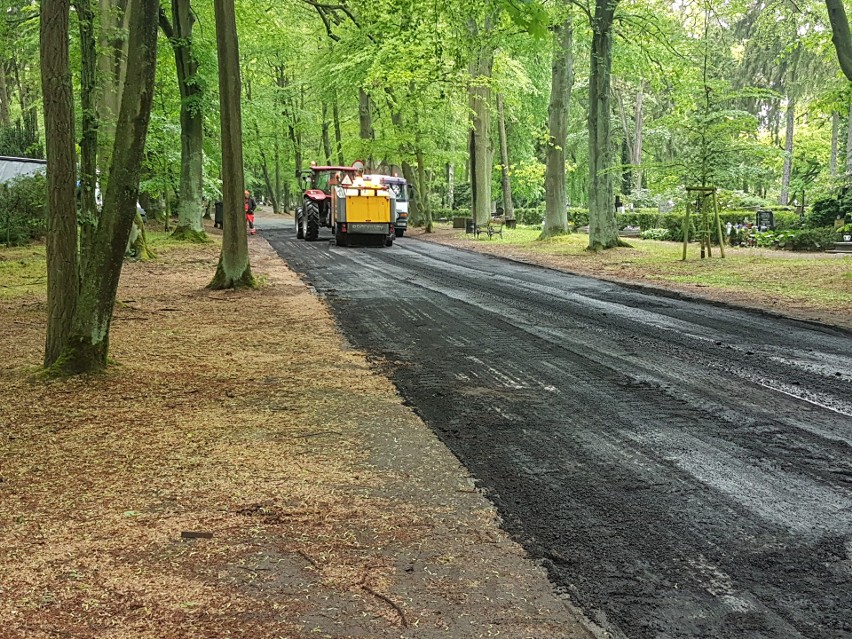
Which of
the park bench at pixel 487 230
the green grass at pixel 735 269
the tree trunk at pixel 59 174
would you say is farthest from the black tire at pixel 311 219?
the tree trunk at pixel 59 174

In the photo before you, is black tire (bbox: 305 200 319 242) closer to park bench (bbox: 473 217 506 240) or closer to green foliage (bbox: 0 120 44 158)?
park bench (bbox: 473 217 506 240)

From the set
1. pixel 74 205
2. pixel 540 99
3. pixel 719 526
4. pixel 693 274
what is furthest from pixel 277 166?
pixel 719 526

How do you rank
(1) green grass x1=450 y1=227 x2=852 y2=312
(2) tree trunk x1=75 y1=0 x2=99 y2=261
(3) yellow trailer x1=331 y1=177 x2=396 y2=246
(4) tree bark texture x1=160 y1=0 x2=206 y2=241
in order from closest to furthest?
(2) tree trunk x1=75 y1=0 x2=99 y2=261 → (1) green grass x1=450 y1=227 x2=852 y2=312 → (4) tree bark texture x1=160 y1=0 x2=206 y2=241 → (3) yellow trailer x1=331 y1=177 x2=396 y2=246

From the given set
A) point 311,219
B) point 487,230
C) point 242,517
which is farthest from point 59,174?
point 487,230

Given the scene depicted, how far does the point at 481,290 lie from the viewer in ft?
43.5

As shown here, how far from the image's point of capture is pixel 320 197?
27.7m

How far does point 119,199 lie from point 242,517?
3626mm

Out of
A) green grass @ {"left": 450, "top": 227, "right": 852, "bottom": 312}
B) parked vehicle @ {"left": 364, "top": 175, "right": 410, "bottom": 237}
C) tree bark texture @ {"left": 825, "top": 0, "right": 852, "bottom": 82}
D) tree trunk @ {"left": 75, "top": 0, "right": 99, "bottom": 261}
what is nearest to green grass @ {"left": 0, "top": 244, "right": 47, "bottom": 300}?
tree trunk @ {"left": 75, "top": 0, "right": 99, "bottom": 261}

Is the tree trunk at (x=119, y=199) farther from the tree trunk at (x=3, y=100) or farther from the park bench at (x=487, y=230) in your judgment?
the tree trunk at (x=3, y=100)

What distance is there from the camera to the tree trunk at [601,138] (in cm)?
2105

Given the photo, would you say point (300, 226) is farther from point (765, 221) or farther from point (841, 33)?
point (841, 33)

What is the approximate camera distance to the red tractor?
27.4 meters

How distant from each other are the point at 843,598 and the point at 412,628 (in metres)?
1.68

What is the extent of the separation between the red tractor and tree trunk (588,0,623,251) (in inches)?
352
